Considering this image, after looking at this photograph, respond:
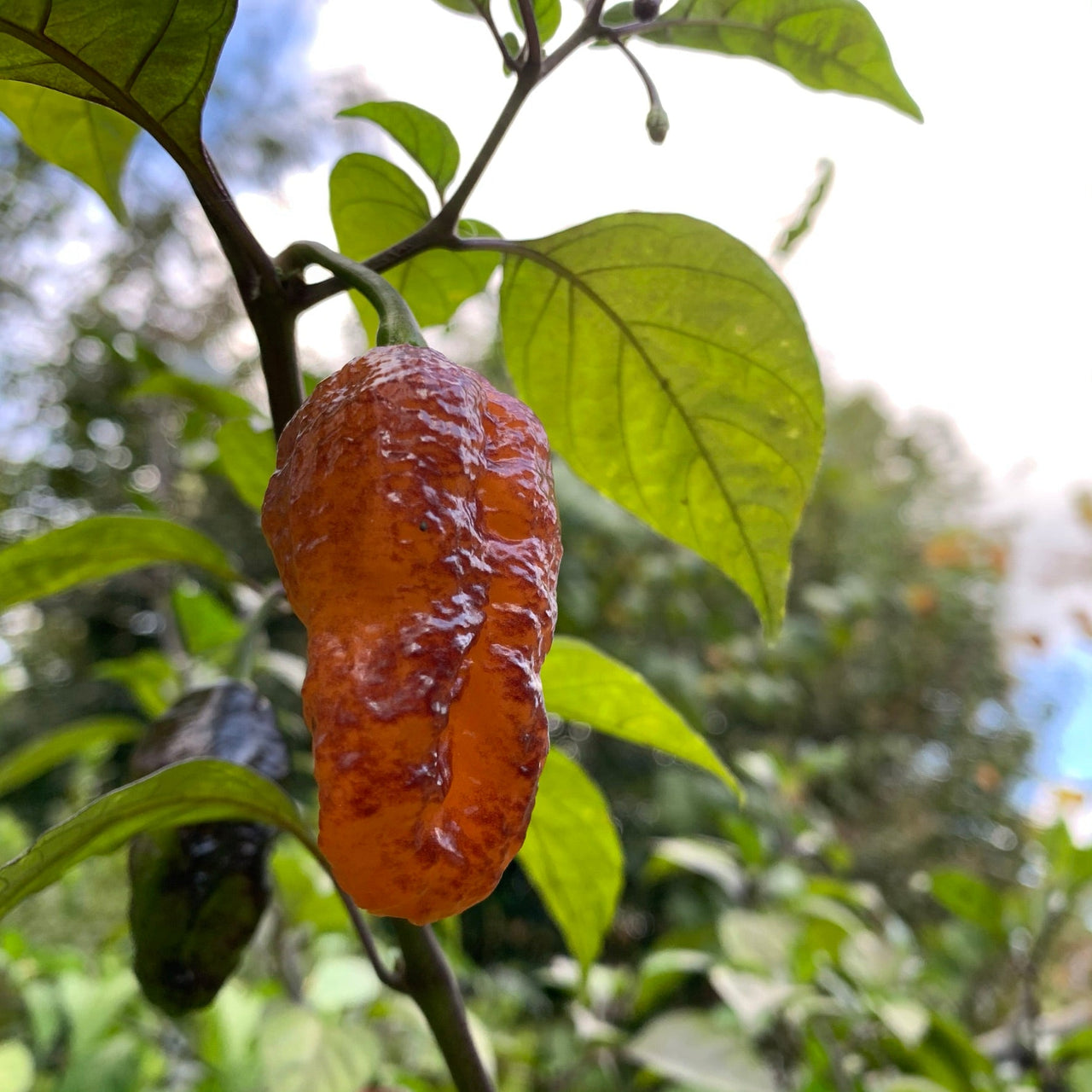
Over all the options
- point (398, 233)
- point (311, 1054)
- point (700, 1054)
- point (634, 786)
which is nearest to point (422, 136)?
point (398, 233)

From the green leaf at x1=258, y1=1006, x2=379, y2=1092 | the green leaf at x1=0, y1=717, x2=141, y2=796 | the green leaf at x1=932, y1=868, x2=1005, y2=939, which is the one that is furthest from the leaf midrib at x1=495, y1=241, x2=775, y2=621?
the green leaf at x1=932, y1=868, x2=1005, y2=939

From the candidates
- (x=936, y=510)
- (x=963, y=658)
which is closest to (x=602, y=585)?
(x=963, y=658)

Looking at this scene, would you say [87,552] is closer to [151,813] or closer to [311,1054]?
[151,813]

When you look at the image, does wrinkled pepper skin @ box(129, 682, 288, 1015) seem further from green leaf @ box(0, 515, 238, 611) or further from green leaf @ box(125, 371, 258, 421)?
green leaf @ box(125, 371, 258, 421)

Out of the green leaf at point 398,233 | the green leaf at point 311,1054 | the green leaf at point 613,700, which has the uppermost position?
the green leaf at point 398,233

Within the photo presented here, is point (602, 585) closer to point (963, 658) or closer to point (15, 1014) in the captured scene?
point (963, 658)

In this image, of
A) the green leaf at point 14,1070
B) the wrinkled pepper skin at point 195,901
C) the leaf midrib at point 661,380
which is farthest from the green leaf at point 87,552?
the green leaf at point 14,1070

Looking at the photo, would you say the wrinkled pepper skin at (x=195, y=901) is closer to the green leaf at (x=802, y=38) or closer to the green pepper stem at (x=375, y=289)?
the green pepper stem at (x=375, y=289)
